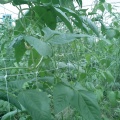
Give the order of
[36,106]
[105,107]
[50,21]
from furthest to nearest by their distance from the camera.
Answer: [105,107]
[50,21]
[36,106]

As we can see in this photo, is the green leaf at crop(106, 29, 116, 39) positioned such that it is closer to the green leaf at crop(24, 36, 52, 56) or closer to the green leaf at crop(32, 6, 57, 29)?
the green leaf at crop(32, 6, 57, 29)

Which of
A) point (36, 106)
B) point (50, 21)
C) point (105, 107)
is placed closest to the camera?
point (36, 106)

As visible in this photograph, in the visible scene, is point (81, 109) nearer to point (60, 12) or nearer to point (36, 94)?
point (36, 94)

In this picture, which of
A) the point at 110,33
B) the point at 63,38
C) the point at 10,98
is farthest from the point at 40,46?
the point at 110,33

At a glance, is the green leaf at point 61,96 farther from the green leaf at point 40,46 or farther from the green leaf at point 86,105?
the green leaf at point 40,46

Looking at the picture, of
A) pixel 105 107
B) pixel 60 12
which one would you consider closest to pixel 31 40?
pixel 60 12

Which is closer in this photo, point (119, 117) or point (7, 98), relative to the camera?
point (7, 98)

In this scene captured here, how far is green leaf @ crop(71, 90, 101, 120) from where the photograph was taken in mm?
671

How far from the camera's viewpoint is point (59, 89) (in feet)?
2.29

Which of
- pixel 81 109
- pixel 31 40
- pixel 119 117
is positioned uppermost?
pixel 31 40

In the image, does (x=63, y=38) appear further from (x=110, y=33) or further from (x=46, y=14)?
(x=110, y=33)

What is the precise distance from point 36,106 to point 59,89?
109mm

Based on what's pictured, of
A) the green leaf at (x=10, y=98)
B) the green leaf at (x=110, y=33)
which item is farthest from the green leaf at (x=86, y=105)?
the green leaf at (x=110, y=33)

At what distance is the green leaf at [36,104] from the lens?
0.60 metres
